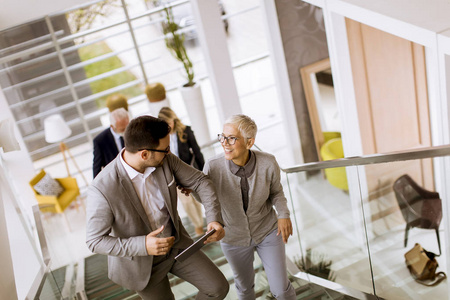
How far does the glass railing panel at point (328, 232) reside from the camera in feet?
17.1

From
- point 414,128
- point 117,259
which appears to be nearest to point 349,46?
point 414,128

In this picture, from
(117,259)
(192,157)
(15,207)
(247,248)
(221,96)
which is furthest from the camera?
(221,96)

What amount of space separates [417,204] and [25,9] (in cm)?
548

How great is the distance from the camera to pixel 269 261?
11.4 feet

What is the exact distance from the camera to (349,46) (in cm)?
640

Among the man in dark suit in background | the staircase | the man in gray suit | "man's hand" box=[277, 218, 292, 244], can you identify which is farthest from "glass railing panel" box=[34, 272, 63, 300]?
"man's hand" box=[277, 218, 292, 244]

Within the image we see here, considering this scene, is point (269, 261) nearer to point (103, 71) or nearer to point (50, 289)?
point (50, 289)

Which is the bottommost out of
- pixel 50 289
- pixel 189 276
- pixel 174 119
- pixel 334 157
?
pixel 334 157

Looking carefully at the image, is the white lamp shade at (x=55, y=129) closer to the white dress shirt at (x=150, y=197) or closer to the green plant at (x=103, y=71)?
the green plant at (x=103, y=71)

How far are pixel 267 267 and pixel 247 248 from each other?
0.20 meters

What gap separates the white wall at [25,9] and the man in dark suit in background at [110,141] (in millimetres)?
2793

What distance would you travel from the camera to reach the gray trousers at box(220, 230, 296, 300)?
3461 mm

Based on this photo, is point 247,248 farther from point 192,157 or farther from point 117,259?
point 192,157

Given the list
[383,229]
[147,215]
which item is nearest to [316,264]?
[383,229]
